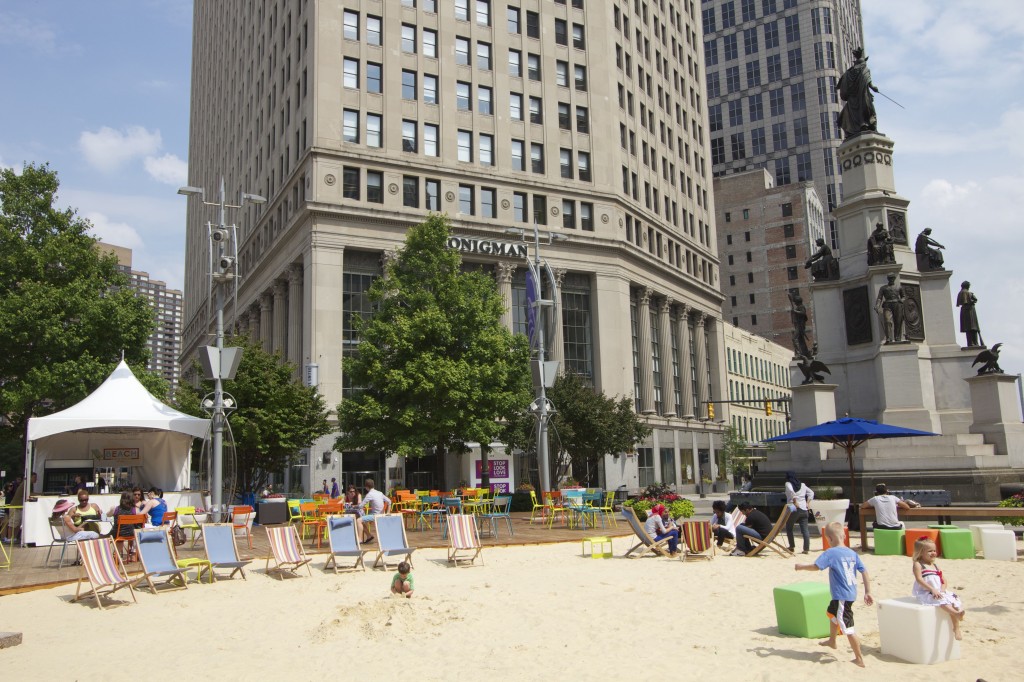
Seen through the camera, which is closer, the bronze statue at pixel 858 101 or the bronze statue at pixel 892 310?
the bronze statue at pixel 892 310

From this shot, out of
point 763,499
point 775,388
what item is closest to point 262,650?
point 763,499

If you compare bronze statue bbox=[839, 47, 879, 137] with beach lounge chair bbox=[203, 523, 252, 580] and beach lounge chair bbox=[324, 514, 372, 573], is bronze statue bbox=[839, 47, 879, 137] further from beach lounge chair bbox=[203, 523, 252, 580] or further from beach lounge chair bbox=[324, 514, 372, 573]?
beach lounge chair bbox=[203, 523, 252, 580]

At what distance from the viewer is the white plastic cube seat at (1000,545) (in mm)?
15789

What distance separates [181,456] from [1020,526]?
23.9 meters

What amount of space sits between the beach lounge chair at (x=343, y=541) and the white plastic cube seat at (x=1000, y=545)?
40.4 feet

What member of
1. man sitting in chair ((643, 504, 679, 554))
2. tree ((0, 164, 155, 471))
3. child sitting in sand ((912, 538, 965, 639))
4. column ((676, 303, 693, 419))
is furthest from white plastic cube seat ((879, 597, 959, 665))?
column ((676, 303, 693, 419))

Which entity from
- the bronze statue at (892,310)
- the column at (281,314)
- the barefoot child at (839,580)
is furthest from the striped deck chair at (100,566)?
the column at (281,314)

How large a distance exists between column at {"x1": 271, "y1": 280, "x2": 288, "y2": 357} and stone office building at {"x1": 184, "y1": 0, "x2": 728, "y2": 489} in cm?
17

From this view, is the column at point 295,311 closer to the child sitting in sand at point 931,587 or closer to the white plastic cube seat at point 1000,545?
the white plastic cube seat at point 1000,545

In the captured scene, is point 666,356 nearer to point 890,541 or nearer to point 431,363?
point 431,363

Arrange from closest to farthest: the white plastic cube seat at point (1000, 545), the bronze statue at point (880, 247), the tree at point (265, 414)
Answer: the white plastic cube seat at point (1000, 545) < the bronze statue at point (880, 247) < the tree at point (265, 414)

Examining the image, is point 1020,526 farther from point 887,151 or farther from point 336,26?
point 336,26

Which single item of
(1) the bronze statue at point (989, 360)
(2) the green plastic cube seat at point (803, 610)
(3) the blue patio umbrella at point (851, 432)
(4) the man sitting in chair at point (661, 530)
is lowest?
(2) the green plastic cube seat at point (803, 610)

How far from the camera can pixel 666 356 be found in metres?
63.5
